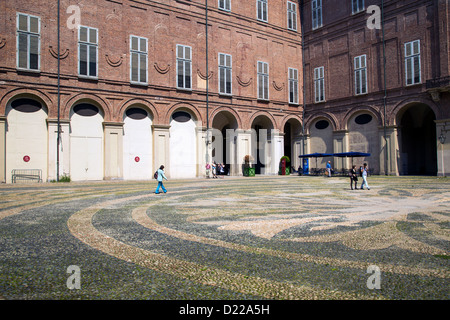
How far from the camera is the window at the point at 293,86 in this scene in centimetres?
3488

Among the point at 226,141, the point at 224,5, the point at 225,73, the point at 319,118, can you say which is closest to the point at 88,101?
the point at 225,73

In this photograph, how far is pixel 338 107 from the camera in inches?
1272

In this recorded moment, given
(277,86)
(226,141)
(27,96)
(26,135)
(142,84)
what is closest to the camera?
(26,135)

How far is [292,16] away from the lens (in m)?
35.5

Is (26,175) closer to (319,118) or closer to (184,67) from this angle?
(184,67)

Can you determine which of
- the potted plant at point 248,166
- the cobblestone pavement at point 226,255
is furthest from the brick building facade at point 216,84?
the cobblestone pavement at point 226,255

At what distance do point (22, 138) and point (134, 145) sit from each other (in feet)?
25.1

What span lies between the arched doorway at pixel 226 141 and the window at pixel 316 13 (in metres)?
14.1

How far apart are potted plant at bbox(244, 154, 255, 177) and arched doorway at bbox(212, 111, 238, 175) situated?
1073mm

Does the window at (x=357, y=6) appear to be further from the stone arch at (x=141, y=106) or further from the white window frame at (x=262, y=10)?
the stone arch at (x=141, y=106)

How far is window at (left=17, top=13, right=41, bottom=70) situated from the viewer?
2177 cm

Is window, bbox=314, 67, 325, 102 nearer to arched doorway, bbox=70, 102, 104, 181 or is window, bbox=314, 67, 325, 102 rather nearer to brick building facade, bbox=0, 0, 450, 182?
brick building facade, bbox=0, 0, 450, 182

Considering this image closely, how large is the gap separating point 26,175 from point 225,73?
60.8 ft

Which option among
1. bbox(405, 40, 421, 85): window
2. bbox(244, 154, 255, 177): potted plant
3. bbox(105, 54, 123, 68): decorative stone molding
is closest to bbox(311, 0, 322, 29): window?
bbox(405, 40, 421, 85): window
